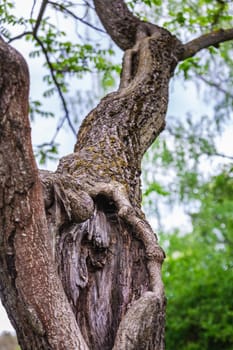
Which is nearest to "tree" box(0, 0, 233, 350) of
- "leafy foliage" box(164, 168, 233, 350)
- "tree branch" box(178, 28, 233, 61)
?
"tree branch" box(178, 28, 233, 61)

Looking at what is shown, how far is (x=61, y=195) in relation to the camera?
6.61 ft

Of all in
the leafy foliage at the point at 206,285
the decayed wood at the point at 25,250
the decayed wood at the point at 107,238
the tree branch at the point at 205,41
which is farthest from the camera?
the leafy foliage at the point at 206,285

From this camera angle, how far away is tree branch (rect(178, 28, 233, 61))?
3.74 meters

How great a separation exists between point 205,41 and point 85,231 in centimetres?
211

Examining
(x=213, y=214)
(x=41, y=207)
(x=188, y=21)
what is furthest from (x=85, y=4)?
(x=213, y=214)

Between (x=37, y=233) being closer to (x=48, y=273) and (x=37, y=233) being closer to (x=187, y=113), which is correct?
(x=48, y=273)

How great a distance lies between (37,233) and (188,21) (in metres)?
3.40

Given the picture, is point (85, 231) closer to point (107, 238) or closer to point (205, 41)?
point (107, 238)

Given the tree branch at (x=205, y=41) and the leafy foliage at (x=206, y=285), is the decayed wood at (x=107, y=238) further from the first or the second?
the leafy foliage at (x=206, y=285)

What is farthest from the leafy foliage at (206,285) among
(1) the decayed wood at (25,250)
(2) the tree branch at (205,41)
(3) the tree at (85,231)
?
(1) the decayed wood at (25,250)

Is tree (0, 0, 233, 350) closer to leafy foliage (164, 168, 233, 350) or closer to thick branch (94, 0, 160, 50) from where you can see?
thick branch (94, 0, 160, 50)

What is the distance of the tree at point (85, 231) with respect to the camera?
63.7 inches

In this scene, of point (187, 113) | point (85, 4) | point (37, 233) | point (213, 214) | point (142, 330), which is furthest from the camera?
point (213, 214)

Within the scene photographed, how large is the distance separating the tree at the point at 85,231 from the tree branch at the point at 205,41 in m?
0.64
